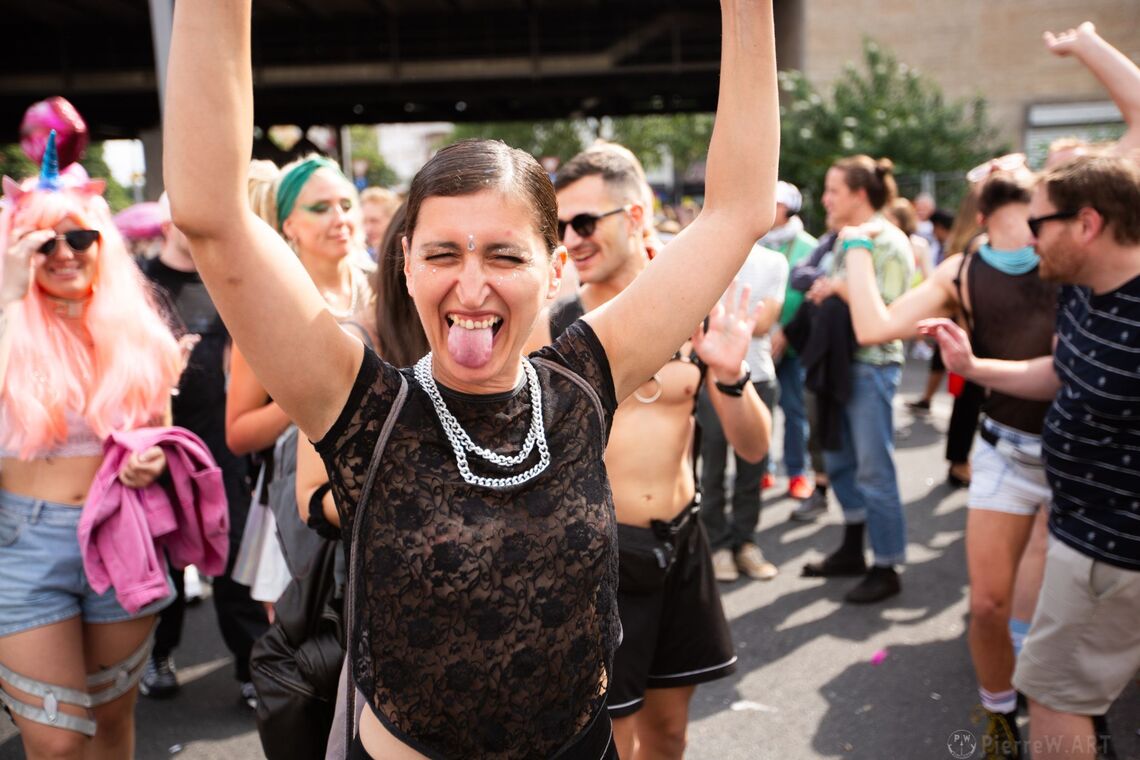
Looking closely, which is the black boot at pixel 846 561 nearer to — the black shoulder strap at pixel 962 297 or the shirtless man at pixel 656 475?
the black shoulder strap at pixel 962 297

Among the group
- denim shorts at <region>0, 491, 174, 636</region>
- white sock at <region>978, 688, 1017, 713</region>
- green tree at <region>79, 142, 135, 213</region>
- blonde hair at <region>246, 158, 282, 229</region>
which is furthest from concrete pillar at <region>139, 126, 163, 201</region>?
green tree at <region>79, 142, 135, 213</region>

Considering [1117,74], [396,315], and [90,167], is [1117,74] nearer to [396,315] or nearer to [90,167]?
[396,315]

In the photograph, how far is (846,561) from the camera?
18.4ft

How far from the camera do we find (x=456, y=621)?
1521 millimetres

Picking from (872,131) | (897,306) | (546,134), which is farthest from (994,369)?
(546,134)

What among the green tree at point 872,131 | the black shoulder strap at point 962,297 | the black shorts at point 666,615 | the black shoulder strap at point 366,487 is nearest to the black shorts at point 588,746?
the black shoulder strap at point 366,487

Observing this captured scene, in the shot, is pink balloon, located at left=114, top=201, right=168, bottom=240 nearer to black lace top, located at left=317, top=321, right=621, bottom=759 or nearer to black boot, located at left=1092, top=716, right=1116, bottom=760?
black lace top, located at left=317, top=321, right=621, bottom=759

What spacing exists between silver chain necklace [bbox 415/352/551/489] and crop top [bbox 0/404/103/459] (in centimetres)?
184

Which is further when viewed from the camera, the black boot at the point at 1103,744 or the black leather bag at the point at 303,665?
the black boot at the point at 1103,744

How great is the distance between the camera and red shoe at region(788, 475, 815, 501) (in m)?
7.10

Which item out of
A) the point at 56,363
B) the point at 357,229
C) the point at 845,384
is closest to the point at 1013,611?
the point at 845,384

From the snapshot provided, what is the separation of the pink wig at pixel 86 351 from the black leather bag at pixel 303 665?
99 cm

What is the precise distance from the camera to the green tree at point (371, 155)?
43.5 m

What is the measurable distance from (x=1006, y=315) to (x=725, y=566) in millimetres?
2519
